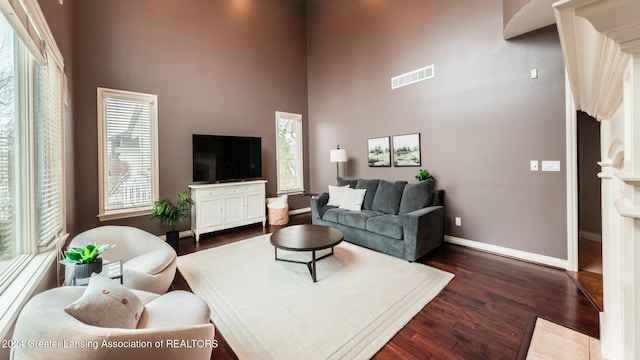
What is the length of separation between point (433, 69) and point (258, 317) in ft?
12.7

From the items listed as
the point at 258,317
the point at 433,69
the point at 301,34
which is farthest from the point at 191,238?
the point at 301,34

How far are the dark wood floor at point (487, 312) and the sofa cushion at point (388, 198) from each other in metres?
0.92

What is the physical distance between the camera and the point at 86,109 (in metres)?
3.38

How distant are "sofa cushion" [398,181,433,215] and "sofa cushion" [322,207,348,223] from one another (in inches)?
36.5

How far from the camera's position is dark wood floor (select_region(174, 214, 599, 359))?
1.62m

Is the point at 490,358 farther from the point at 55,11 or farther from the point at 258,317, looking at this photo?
the point at 55,11

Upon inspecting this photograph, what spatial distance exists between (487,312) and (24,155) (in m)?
3.52

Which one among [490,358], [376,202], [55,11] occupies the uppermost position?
[55,11]

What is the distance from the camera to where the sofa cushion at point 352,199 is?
13.0ft

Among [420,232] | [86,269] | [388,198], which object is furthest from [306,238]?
[86,269]

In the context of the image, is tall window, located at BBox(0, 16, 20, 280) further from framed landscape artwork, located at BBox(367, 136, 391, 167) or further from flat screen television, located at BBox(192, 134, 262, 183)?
framed landscape artwork, located at BBox(367, 136, 391, 167)

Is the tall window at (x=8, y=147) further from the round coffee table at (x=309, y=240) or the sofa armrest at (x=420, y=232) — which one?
the sofa armrest at (x=420, y=232)

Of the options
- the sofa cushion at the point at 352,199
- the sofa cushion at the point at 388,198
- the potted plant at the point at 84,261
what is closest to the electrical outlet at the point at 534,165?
the sofa cushion at the point at 388,198

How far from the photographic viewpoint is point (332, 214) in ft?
12.7
